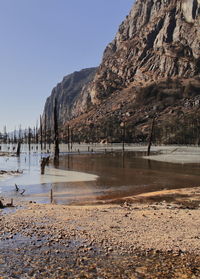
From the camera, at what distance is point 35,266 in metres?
7.73

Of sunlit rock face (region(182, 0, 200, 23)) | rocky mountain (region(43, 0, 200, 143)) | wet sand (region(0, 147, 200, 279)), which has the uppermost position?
sunlit rock face (region(182, 0, 200, 23))

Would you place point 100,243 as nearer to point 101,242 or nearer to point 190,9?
point 101,242

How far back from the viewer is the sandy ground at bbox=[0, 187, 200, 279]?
748 cm

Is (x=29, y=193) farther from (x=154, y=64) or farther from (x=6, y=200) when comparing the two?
(x=154, y=64)

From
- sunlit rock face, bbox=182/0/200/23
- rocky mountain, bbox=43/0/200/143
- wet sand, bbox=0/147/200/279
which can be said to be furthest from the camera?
sunlit rock face, bbox=182/0/200/23

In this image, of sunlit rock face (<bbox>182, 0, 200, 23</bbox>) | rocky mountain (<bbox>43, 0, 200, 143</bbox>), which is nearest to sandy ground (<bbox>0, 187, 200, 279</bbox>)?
rocky mountain (<bbox>43, 0, 200, 143</bbox>)

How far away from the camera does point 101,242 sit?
9375 mm

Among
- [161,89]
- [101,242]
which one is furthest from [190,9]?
[101,242]

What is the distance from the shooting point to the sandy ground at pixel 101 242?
7480 millimetres

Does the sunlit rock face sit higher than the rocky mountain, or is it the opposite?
the sunlit rock face

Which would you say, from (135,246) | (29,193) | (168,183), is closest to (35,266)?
(135,246)

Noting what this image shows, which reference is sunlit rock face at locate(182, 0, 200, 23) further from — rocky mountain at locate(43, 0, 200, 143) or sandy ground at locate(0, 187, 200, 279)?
sandy ground at locate(0, 187, 200, 279)

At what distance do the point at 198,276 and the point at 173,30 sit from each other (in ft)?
668

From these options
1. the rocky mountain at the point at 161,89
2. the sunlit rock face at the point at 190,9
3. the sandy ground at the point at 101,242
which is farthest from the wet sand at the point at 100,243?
the sunlit rock face at the point at 190,9
